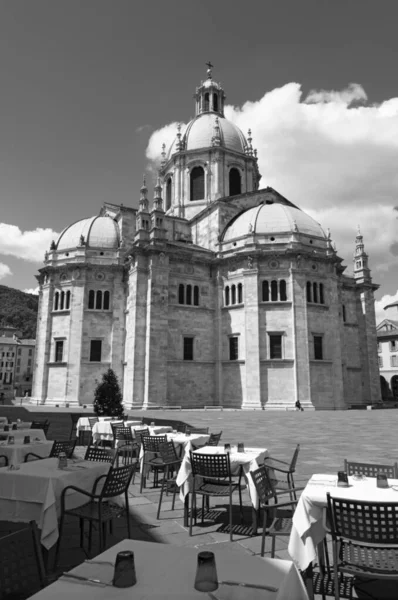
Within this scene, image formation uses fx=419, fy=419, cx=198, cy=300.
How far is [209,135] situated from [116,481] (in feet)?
140

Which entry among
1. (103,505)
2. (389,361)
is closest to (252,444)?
(103,505)

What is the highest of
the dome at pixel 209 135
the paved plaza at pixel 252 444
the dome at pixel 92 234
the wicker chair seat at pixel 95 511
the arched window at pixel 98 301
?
the dome at pixel 209 135

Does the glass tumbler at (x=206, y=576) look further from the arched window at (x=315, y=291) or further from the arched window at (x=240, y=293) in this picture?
the arched window at (x=315, y=291)

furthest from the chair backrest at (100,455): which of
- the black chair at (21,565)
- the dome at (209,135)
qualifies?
the dome at (209,135)

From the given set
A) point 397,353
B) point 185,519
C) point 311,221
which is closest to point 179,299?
point 311,221

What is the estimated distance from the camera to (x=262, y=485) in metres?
5.87

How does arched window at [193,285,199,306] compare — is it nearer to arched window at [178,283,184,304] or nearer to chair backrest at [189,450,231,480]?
arched window at [178,283,184,304]

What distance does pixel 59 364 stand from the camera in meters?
35.2

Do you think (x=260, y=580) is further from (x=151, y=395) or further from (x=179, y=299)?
(x=179, y=299)

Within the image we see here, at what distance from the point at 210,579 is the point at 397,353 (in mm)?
63125

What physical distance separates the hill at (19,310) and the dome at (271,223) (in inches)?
3110

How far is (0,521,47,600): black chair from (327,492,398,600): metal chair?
2.58m

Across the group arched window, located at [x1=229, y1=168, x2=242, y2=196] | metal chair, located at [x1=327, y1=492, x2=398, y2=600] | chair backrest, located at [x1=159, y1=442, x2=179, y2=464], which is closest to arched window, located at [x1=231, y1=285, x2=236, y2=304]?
arched window, located at [x1=229, y1=168, x2=242, y2=196]

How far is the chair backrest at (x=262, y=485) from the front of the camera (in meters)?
5.58
